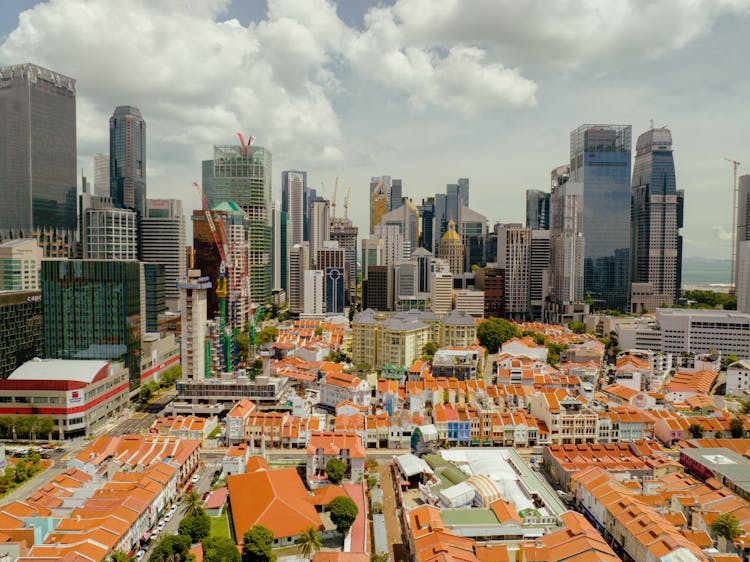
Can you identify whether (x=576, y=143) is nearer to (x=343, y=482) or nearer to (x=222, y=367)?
(x=222, y=367)

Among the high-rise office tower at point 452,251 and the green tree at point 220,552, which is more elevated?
the high-rise office tower at point 452,251

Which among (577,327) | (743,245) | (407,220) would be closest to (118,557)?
(577,327)

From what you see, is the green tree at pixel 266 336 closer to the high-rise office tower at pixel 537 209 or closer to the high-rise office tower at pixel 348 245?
the high-rise office tower at pixel 348 245

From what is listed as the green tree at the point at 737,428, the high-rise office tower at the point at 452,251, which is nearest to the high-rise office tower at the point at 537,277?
the high-rise office tower at the point at 452,251

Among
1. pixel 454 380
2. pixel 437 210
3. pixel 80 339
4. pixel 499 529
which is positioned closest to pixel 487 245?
pixel 437 210

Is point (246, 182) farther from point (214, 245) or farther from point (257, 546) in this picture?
point (257, 546)

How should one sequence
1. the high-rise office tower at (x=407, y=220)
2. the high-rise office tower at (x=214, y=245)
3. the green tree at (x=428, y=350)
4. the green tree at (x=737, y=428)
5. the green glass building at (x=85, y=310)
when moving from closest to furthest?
1. the green tree at (x=737, y=428)
2. the green glass building at (x=85, y=310)
3. the high-rise office tower at (x=214, y=245)
4. the green tree at (x=428, y=350)
5. the high-rise office tower at (x=407, y=220)

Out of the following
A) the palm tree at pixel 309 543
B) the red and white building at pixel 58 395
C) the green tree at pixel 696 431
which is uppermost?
the red and white building at pixel 58 395
